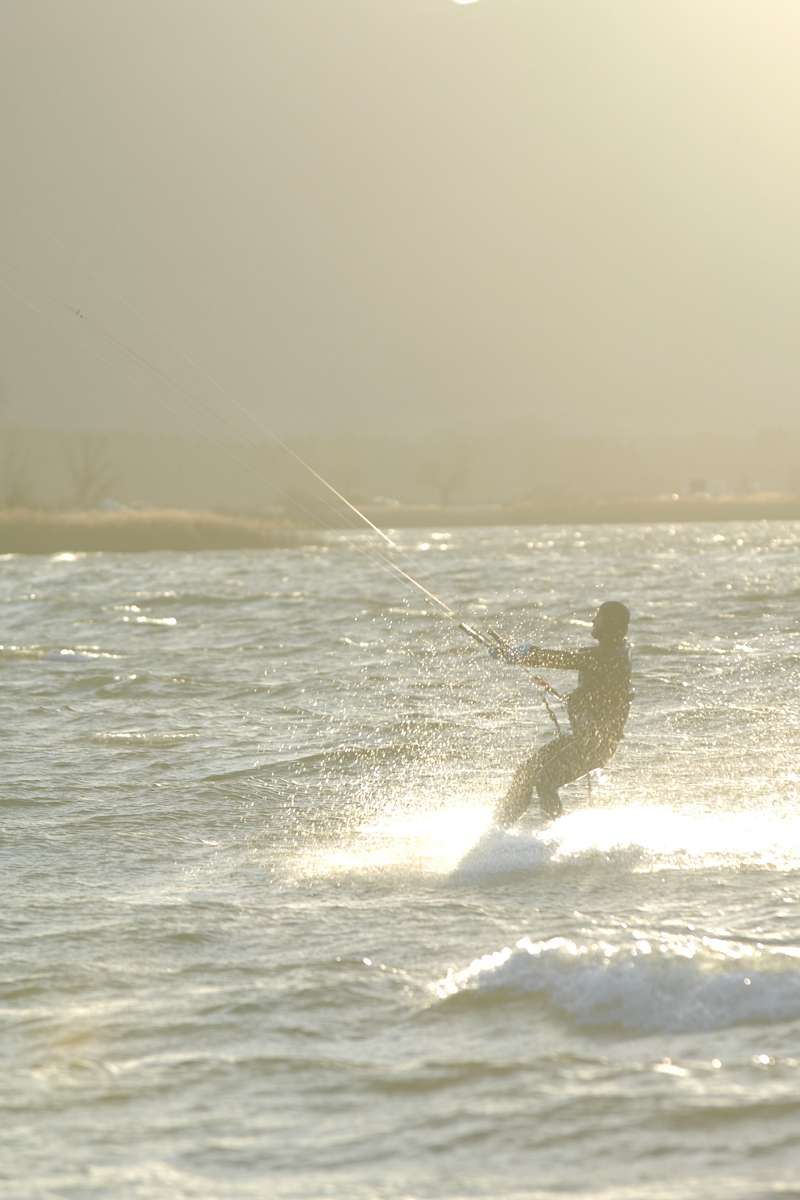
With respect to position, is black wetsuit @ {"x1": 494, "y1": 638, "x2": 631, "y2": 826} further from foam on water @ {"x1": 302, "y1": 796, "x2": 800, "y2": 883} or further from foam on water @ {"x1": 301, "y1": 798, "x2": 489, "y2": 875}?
foam on water @ {"x1": 301, "y1": 798, "x2": 489, "y2": 875}

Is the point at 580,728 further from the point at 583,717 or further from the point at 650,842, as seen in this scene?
the point at 650,842

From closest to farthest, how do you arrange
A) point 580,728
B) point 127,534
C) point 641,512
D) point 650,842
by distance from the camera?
point 650,842, point 580,728, point 127,534, point 641,512

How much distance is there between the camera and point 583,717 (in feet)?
37.1

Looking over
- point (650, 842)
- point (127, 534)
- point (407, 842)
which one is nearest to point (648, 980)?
point (650, 842)

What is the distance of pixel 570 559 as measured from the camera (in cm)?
5191

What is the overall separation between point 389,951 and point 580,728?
3858 millimetres

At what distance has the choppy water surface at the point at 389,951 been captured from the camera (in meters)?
5.43

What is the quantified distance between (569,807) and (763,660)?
10695mm

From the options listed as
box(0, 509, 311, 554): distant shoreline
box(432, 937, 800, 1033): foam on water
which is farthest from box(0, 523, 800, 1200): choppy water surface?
box(0, 509, 311, 554): distant shoreline

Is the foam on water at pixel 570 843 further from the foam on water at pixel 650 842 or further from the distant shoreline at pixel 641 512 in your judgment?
the distant shoreline at pixel 641 512

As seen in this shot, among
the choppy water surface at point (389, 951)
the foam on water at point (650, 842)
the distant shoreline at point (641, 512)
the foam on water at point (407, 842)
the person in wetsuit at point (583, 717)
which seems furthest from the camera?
the distant shoreline at point (641, 512)

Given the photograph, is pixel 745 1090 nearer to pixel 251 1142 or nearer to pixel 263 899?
pixel 251 1142

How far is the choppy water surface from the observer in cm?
543

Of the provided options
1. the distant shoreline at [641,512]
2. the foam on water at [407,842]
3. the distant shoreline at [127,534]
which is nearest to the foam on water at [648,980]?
the foam on water at [407,842]
